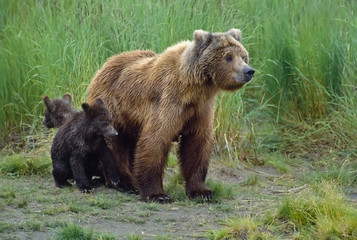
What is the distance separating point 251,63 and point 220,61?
3368 mm

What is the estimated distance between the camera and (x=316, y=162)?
870cm

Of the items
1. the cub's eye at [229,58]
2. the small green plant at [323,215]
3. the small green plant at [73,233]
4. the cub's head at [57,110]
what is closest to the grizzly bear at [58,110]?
the cub's head at [57,110]

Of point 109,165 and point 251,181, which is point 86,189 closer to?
point 109,165

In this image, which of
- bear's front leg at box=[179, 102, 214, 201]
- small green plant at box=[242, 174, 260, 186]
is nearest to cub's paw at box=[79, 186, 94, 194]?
bear's front leg at box=[179, 102, 214, 201]

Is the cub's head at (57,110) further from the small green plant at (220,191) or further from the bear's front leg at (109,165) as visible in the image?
the small green plant at (220,191)

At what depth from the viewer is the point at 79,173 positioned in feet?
22.8

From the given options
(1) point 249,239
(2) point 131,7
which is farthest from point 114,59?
(1) point 249,239

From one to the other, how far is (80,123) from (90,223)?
1.33 m

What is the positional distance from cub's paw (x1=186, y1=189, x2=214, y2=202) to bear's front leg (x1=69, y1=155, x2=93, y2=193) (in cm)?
98

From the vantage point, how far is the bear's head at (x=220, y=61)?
6602 millimetres

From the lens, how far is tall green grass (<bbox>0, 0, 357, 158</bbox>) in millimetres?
8797

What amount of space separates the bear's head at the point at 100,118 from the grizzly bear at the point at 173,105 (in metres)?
0.29

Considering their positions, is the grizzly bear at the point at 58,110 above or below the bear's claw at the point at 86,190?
above

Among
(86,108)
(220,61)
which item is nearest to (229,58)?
(220,61)
